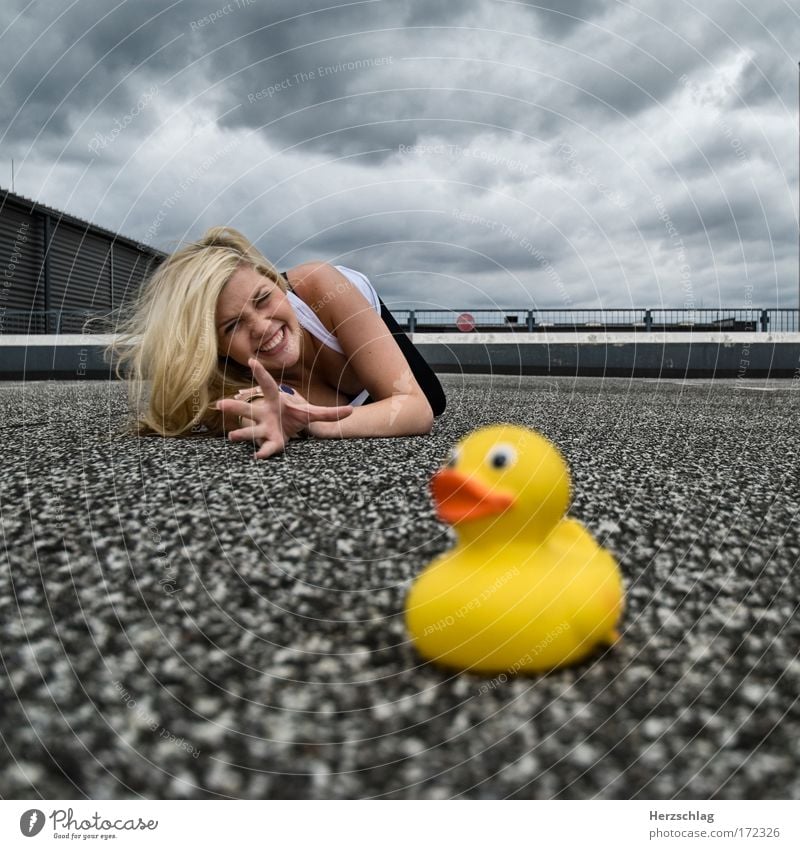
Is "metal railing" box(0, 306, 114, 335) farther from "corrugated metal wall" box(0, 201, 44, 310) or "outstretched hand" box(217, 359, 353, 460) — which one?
"outstretched hand" box(217, 359, 353, 460)


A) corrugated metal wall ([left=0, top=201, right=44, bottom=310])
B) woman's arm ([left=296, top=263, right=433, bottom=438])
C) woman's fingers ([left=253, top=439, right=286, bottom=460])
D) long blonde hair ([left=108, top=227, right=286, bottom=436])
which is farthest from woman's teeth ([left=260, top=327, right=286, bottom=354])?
corrugated metal wall ([left=0, top=201, right=44, bottom=310])

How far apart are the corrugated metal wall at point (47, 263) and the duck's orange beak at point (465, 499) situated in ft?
34.7

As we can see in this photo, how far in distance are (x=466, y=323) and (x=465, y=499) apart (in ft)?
34.5

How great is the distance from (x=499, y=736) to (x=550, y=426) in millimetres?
2577

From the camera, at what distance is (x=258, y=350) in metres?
2.41

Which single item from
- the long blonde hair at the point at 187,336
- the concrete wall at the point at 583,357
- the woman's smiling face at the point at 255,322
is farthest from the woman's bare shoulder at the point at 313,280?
the concrete wall at the point at 583,357

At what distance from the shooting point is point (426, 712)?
883 mm

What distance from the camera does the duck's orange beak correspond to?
895 mm

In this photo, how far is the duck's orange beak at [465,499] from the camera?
895 millimetres

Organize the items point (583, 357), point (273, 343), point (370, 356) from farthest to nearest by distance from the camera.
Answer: point (583, 357), point (370, 356), point (273, 343)

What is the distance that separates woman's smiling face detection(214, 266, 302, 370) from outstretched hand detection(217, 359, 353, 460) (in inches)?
11.0

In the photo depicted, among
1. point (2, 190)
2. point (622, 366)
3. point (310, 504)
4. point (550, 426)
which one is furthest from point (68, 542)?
point (2, 190)

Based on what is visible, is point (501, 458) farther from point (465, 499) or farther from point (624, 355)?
point (624, 355)

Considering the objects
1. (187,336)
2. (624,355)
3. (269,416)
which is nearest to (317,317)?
(187,336)
